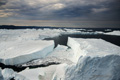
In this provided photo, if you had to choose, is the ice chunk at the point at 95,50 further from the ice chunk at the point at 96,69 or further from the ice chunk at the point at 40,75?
the ice chunk at the point at 40,75

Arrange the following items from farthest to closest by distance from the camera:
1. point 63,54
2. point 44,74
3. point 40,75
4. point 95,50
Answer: point 63,54, point 95,50, point 40,75, point 44,74

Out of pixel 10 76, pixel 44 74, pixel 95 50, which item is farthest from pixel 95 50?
pixel 10 76

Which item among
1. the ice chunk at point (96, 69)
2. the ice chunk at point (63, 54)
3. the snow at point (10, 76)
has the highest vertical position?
the ice chunk at point (96, 69)

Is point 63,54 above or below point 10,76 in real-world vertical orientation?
above

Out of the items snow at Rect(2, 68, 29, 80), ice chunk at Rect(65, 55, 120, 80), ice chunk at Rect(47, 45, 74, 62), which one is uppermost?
ice chunk at Rect(65, 55, 120, 80)

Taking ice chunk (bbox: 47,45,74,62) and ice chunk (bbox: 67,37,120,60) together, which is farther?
ice chunk (bbox: 47,45,74,62)

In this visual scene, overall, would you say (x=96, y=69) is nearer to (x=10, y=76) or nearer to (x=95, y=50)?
(x=95, y=50)

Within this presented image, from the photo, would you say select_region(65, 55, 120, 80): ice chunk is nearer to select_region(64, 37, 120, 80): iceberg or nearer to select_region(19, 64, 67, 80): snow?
select_region(64, 37, 120, 80): iceberg

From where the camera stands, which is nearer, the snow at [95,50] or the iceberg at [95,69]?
the iceberg at [95,69]

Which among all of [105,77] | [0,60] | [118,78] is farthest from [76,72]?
[0,60]

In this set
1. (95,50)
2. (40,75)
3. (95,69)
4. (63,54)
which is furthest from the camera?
(63,54)

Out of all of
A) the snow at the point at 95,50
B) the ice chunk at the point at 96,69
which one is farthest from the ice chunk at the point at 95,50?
the ice chunk at the point at 96,69

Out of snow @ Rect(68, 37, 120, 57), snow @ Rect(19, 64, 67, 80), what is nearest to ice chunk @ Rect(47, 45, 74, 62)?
snow @ Rect(68, 37, 120, 57)

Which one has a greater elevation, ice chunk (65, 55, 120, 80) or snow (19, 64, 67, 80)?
ice chunk (65, 55, 120, 80)
